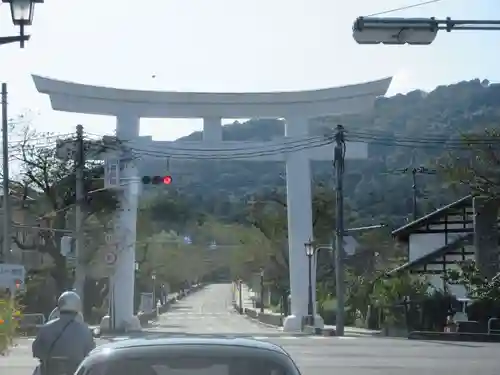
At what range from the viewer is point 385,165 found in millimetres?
112000

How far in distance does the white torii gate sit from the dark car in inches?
1326

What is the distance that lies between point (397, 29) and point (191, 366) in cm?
874

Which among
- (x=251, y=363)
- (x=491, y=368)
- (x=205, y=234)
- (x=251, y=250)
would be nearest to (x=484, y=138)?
(x=491, y=368)

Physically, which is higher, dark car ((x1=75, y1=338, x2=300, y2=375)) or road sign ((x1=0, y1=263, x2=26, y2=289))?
road sign ((x1=0, y1=263, x2=26, y2=289))

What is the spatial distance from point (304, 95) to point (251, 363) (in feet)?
120

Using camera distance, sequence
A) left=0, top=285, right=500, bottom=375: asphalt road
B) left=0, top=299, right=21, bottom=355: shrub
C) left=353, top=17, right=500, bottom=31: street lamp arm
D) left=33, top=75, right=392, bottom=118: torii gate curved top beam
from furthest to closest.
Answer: left=33, top=75, right=392, bottom=118: torii gate curved top beam
left=0, top=299, right=21, bottom=355: shrub
left=0, top=285, right=500, bottom=375: asphalt road
left=353, top=17, right=500, bottom=31: street lamp arm

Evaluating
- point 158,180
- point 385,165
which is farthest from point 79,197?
point 385,165

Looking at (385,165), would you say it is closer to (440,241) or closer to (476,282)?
(440,241)

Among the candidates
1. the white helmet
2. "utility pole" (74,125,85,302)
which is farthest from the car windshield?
"utility pole" (74,125,85,302)

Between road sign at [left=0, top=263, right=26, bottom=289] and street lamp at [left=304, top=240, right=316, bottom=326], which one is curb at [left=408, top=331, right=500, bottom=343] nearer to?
street lamp at [left=304, top=240, right=316, bottom=326]

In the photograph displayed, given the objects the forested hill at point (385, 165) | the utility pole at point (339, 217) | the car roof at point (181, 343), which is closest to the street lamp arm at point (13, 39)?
the car roof at point (181, 343)

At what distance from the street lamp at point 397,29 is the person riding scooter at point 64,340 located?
634 cm

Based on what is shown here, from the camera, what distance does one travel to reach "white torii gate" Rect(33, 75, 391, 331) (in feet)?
133

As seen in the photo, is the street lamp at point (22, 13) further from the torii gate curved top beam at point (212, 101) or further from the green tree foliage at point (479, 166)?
the torii gate curved top beam at point (212, 101)
